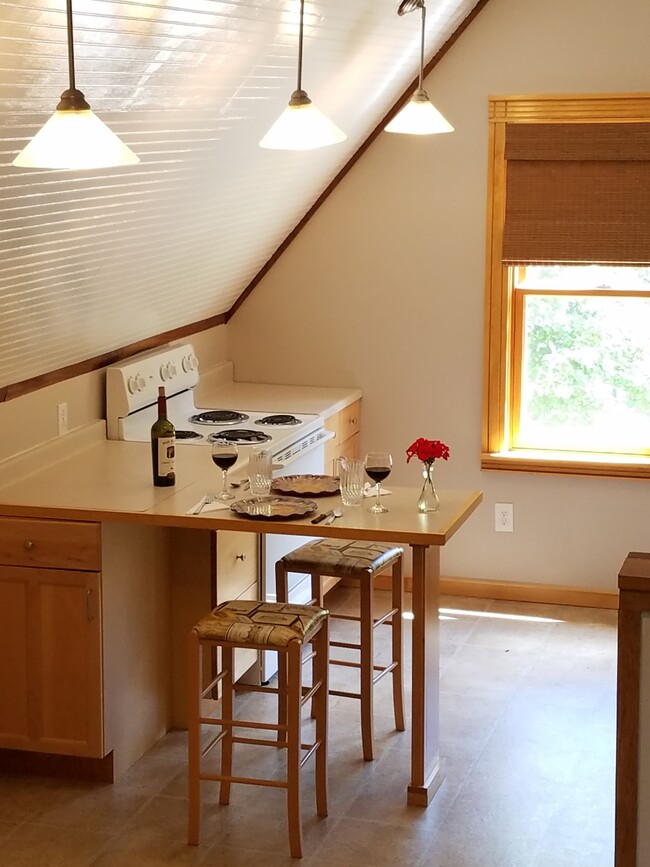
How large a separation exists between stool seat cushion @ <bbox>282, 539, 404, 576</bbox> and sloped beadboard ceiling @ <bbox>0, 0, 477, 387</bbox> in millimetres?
1041

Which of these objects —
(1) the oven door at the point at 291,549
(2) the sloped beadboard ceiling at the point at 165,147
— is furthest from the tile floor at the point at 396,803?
(2) the sloped beadboard ceiling at the point at 165,147

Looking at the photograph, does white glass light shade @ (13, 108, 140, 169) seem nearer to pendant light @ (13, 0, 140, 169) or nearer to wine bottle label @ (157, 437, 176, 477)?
pendant light @ (13, 0, 140, 169)

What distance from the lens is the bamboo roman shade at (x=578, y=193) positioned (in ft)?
16.1

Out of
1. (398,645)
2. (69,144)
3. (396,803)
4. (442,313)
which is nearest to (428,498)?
(398,645)

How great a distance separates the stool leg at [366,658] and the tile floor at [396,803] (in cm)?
12

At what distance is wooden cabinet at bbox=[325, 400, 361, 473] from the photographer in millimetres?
5098

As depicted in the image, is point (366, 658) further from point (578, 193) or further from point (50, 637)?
point (578, 193)

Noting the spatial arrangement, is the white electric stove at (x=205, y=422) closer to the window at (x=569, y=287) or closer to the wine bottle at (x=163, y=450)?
the wine bottle at (x=163, y=450)

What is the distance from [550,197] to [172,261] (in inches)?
64.8

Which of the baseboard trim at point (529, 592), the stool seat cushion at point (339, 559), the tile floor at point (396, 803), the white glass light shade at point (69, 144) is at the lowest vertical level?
the tile floor at point (396, 803)

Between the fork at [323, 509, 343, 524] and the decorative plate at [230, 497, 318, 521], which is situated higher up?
the decorative plate at [230, 497, 318, 521]

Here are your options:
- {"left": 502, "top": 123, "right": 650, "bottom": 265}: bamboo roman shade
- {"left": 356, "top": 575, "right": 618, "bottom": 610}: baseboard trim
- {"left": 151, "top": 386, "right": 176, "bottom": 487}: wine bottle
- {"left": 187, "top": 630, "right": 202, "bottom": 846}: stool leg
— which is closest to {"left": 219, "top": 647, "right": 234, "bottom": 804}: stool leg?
{"left": 187, "top": 630, "right": 202, "bottom": 846}: stool leg

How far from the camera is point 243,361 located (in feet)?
18.6

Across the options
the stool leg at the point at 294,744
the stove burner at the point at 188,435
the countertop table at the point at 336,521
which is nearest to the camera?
the stool leg at the point at 294,744
